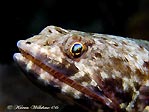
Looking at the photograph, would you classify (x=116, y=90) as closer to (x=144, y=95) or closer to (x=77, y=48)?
(x=144, y=95)

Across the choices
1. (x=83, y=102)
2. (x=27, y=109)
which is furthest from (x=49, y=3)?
(x=83, y=102)

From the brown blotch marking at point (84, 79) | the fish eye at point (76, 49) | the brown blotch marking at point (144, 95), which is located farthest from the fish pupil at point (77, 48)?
the brown blotch marking at point (144, 95)

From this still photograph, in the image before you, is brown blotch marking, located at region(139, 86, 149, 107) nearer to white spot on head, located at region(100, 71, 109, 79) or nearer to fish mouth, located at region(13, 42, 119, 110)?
fish mouth, located at region(13, 42, 119, 110)

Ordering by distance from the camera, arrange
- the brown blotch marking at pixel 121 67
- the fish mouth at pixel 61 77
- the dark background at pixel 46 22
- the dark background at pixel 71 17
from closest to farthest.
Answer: the fish mouth at pixel 61 77, the brown blotch marking at pixel 121 67, the dark background at pixel 46 22, the dark background at pixel 71 17

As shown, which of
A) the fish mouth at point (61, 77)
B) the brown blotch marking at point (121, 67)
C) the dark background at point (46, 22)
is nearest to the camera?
the fish mouth at point (61, 77)

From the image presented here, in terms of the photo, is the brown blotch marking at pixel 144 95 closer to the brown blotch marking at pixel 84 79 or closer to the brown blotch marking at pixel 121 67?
the brown blotch marking at pixel 121 67

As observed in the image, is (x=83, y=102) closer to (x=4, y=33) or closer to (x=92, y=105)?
(x=92, y=105)

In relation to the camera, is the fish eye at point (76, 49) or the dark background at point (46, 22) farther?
the dark background at point (46, 22)
